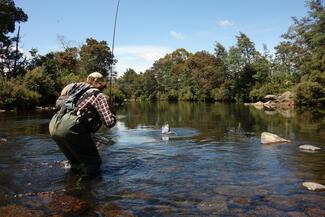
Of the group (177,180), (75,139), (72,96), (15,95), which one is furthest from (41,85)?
(177,180)

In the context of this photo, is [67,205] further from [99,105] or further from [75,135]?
[99,105]

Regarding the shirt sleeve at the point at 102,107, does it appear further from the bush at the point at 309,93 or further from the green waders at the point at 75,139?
the bush at the point at 309,93

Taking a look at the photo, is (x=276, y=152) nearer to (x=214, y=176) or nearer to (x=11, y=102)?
(x=214, y=176)

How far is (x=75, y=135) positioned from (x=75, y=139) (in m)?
0.08

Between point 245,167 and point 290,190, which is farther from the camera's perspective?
point 245,167

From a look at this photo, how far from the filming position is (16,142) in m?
13.0

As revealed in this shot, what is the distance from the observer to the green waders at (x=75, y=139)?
7.16m

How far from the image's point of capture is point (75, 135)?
7.22 m

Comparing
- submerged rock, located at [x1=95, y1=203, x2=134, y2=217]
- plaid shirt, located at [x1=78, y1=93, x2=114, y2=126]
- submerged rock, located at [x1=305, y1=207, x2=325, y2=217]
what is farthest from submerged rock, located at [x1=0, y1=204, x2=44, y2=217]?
submerged rock, located at [x1=305, y1=207, x2=325, y2=217]

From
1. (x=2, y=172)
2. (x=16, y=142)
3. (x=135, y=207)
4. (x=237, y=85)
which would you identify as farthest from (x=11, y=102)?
(x=237, y=85)

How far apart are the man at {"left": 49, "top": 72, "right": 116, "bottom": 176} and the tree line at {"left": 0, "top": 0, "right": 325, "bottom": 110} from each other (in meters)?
31.1

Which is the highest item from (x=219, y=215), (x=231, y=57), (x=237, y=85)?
(x=231, y=57)

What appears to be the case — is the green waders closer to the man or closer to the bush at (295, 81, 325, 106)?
the man

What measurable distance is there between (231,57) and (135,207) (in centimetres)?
7149
